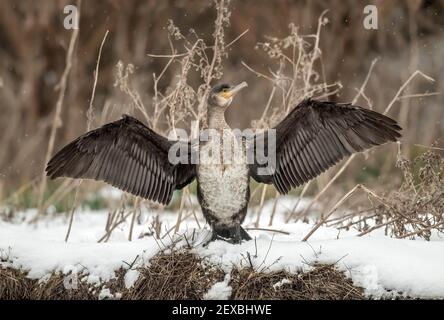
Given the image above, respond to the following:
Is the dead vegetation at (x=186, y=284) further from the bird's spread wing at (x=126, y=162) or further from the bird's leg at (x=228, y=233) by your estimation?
the bird's spread wing at (x=126, y=162)

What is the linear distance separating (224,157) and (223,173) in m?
0.09

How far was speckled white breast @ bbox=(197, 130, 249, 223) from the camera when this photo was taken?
429 cm

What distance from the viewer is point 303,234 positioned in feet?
15.8

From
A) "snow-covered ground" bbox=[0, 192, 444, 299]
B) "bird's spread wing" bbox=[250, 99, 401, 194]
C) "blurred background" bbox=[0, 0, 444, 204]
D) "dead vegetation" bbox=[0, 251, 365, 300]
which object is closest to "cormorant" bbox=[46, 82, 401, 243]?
"bird's spread wing" bbox=[250, 99, 401, 194]

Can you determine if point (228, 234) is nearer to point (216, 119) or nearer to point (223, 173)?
point (223, 173)

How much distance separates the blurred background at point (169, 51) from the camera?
935 cm

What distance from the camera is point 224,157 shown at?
428cm

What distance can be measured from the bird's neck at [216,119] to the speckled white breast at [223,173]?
5 centimetres

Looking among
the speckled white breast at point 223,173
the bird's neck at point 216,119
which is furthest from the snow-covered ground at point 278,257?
the bird's neck at point 216,119

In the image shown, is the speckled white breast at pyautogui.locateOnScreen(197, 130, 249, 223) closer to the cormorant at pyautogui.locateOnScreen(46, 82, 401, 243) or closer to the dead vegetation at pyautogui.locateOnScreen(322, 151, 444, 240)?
the cormorant at pyautogui.locateOnScreen(46, 82, 401, 243)

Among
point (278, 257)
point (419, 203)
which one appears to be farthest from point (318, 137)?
point (278, 257)

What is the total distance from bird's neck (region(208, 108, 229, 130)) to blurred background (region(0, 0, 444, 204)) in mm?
4627

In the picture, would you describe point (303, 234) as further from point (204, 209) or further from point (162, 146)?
point (162, 146)
